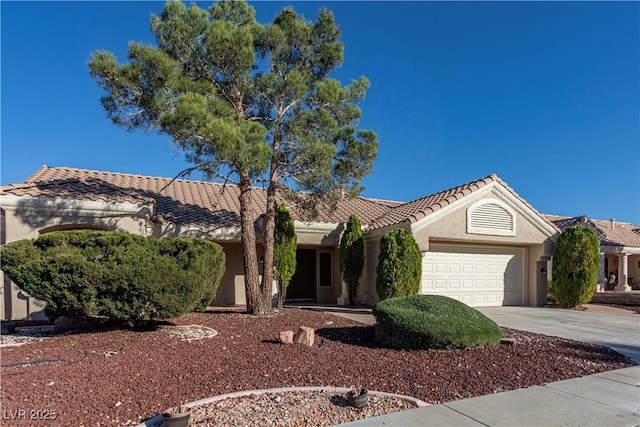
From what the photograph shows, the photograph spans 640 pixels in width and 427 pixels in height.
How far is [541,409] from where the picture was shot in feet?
16.5

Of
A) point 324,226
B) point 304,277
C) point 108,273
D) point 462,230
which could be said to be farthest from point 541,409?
point 304,277

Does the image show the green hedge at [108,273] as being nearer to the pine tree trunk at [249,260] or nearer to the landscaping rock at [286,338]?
the landscaping rock at [286,338]

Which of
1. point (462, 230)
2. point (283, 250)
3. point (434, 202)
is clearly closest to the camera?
point (283, 250)

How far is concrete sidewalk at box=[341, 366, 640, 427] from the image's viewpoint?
15.2ft

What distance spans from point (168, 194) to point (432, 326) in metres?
12.4

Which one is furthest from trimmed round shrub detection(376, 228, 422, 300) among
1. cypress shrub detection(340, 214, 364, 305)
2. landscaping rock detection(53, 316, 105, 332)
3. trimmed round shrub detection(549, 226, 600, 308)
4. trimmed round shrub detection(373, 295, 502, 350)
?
landscaping rock detection(53, 316, 105, 332)

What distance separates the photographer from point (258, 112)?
13047 mm

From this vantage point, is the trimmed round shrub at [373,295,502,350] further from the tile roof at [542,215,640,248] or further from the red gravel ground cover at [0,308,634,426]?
the tile roof at [542,215,640,248]

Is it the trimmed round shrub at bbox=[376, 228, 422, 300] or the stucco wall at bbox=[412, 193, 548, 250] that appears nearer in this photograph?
the trimmed round shrub at bbox=[376, 228, 422, 300]

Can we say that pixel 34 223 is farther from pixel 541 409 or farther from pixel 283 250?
pixel 541 409

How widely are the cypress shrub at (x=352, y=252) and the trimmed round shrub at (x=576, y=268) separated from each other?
24.0 feet

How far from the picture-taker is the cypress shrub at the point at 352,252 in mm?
15516

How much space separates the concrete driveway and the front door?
6.57 meters

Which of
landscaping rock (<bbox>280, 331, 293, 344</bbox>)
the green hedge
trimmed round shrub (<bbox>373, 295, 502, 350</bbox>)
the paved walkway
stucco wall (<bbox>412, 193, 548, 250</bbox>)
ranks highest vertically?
stucco wall (<bbox>412, 193, 548, 250</bbox>)
